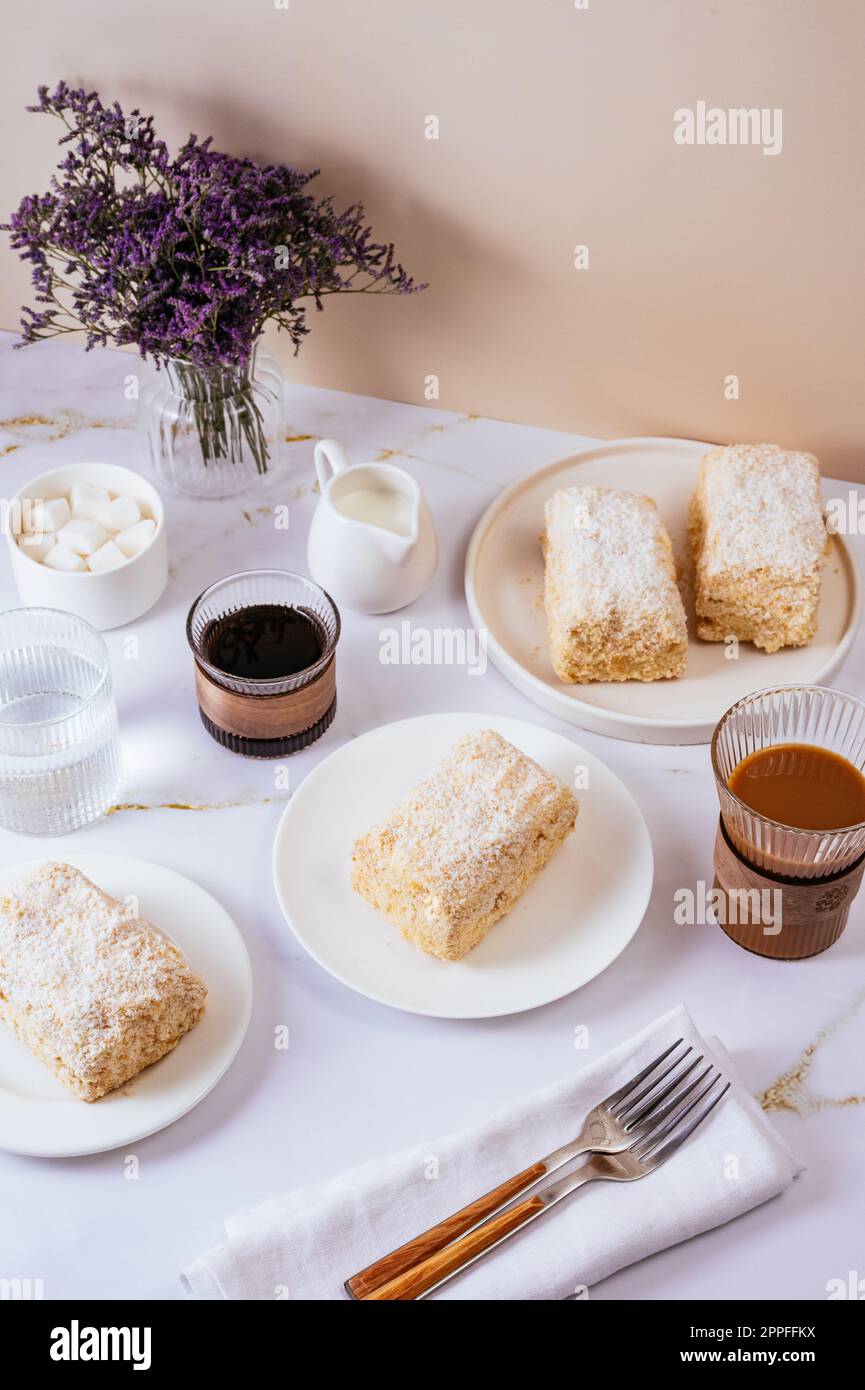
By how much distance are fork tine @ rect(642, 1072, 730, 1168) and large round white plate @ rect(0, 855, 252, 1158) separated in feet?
1.23

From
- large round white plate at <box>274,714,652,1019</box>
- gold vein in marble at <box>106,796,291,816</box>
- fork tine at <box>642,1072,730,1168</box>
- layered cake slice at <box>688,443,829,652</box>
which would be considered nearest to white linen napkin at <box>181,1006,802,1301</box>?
fork tine at <box>642,1072,730,1168</box>

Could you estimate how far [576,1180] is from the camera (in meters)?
1.07

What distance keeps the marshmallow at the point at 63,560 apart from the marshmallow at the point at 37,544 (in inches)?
0.4

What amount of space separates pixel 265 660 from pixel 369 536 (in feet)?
0.62

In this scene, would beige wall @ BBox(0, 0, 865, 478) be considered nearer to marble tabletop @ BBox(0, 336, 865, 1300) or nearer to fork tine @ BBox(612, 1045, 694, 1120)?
marble tabletop @ BBox(0, 336, 865, 1300)

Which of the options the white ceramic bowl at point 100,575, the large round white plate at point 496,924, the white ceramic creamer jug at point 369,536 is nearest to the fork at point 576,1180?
the large round white plate at point 496,924

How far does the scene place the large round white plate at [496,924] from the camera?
3.92 ft

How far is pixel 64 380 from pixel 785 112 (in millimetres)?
997

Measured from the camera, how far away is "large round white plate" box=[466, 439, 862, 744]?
4.69 feet

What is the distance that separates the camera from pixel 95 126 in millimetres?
1435

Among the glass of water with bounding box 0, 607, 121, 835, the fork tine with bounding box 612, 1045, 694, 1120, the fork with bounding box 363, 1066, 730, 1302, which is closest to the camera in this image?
the fork with bounding box 363, 1066, 730, 1302

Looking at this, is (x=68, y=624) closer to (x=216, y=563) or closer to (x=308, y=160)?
(x=216, y=563)

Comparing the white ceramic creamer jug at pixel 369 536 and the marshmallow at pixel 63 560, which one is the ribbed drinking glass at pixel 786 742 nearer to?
the white ceramic creamer jug at pixel 369 536

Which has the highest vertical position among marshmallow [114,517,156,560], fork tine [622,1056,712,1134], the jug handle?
the jug handle
